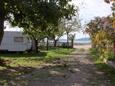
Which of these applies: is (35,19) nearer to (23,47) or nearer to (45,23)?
(45,23)

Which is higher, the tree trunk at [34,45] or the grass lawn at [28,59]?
the tree trunk at [34,45]

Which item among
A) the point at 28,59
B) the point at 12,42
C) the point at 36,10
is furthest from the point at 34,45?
the point at 36,10

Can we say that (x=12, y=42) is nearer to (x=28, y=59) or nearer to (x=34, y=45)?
(x=34, y=45)

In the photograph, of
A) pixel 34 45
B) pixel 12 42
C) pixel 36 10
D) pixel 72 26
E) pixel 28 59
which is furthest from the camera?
pixel 72 26

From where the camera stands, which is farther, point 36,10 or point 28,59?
point 28,59

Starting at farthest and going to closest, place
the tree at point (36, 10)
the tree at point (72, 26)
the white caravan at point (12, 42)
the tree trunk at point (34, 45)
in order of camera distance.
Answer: the tree at point (72, 26) → the tree trunk at point (34, 45) → the white caravan at point (12, 42) → the tree at point (36, 10)

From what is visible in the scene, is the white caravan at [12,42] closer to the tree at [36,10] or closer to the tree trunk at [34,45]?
the tree trunk at [34,45]

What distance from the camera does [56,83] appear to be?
14.8 meters

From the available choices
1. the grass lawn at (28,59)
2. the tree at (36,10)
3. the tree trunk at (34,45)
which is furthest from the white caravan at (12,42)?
the tree at (36,10)

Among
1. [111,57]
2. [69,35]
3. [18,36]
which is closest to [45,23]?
[111,57]

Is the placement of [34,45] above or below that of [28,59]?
above

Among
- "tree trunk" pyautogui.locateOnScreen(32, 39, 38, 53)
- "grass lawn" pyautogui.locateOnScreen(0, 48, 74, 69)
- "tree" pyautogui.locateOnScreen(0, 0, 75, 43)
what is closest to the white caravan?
"tree trunk" pyautogui.locateOnScreen(32, 39, 38, 53)

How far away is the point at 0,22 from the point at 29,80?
971 centimetres

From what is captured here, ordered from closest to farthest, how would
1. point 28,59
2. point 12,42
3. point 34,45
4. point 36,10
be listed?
1. point 36,10
2. point 28,59
3. point 12,42
4. point 34,45
